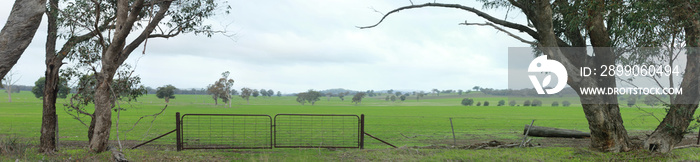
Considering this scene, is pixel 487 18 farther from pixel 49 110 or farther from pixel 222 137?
pixel 49 110

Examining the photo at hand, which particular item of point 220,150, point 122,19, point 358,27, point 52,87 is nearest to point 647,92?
point 358,27

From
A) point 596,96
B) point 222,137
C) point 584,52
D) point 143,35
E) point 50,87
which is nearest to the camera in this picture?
point 50,87

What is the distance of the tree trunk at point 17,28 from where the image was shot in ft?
35.1

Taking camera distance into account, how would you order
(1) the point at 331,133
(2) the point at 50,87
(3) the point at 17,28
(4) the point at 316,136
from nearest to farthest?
(3) the point at 17,28, (2) the point at 50,87, (4) the point at 316,136, (1) the point at 331,133

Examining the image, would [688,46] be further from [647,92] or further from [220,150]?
[220,150]

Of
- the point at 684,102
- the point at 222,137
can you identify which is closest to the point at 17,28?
the point at 222,137

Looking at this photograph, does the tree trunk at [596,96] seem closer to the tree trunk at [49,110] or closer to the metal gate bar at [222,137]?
the metal gate bar at [222,137]

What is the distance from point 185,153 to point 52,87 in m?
4.15

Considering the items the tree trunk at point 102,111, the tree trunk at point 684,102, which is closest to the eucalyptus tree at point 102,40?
the tree trunk at point 102,111

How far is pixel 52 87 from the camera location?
12.2 m

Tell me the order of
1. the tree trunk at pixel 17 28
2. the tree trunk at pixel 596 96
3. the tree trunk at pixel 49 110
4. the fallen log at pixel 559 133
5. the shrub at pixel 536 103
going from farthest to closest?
1. the shrub at pixel 536 103
2. the fallen log at pixel 559 133
3. the tree trunk at pixel 596 96
4. the tree trunk at pixel 49 110
5. the tree trunk at pixel 17 28

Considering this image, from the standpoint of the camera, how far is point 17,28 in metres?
10.7

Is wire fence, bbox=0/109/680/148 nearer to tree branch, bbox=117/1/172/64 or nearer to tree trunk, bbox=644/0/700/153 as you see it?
tree trunk, bbox=644/0/700/153

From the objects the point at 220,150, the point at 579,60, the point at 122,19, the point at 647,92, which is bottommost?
the point at 220,150
